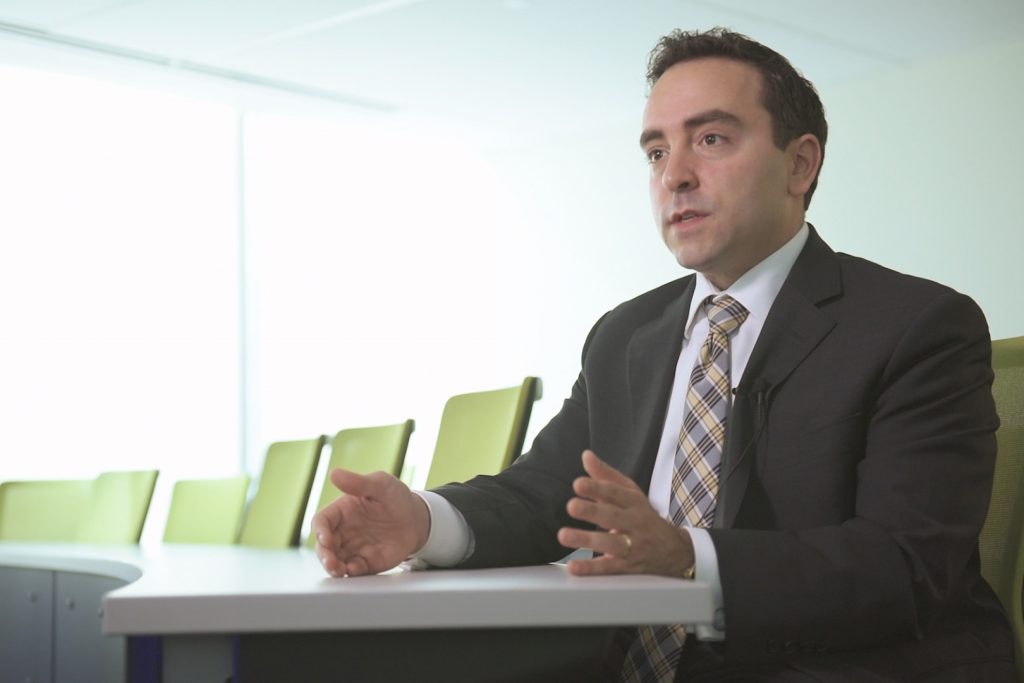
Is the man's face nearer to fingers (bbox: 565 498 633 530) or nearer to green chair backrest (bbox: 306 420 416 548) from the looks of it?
fingers (bbox: 565 498 633 530)

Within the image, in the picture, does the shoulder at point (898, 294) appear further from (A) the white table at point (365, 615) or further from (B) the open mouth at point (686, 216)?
(A) the white table at point (365, 615)

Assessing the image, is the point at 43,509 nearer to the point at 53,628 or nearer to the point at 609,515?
Answer: the point at 53,628

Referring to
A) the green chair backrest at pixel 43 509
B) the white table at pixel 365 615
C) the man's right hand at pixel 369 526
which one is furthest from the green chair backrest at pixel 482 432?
the green chair backrest at pixel 43 509

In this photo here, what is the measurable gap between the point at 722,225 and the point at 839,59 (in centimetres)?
638

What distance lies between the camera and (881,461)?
1.51m

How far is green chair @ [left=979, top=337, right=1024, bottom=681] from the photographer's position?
1658mm

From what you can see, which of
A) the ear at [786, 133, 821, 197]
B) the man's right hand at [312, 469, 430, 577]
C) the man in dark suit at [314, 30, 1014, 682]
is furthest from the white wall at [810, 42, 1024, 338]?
the man's right hand at [312, 469, 430, 577]

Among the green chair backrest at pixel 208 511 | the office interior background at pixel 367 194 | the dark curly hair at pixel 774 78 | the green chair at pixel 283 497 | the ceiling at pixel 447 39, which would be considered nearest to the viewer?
the dark curly hair at pixel 774 78

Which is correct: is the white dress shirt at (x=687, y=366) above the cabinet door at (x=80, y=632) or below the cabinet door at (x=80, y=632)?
above

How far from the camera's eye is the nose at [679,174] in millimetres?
1814

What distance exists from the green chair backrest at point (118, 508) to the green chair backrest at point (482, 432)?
8.03 feet

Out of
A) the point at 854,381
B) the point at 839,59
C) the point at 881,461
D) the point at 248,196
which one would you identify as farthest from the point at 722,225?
the point at 248,196

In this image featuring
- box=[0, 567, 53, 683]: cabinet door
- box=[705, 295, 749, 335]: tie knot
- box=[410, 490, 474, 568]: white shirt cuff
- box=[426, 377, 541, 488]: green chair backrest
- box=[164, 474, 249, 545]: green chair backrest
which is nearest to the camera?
box=[410, 490, 474, 568]: white shirt cuff

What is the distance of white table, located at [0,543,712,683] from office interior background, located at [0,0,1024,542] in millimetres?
5846
